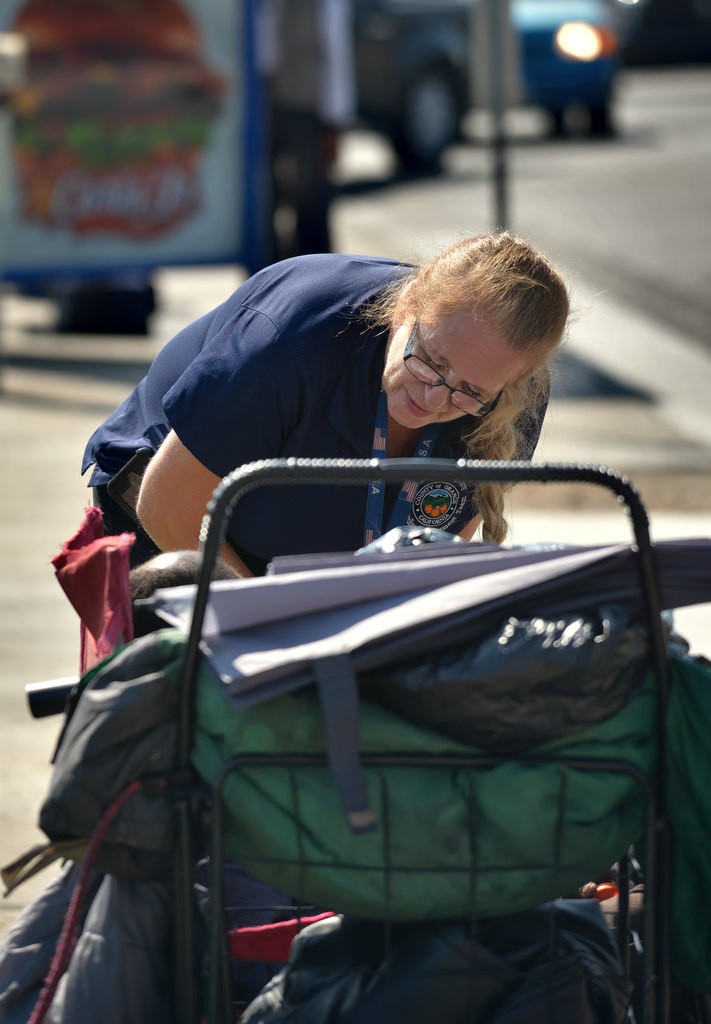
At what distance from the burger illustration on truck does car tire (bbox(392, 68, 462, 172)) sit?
655 cm

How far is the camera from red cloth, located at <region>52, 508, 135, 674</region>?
217cm

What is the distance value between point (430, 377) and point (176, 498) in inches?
18.3

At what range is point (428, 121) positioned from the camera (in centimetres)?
1574

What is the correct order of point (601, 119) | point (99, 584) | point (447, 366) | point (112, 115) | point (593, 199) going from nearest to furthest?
1. point (99, 584)
2. point (447, 366)
3. point (112, 115)
4. point (593, 199)
5. point (601, 119)

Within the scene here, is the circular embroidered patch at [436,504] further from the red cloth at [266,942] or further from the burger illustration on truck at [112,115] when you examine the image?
the burger illustration on truck at [112,115]

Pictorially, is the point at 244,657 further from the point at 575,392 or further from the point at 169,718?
the point at 575,392

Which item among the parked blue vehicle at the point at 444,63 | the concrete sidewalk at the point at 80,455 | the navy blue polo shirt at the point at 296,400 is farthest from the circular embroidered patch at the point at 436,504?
the parked blue vehicle at the point at 444,63

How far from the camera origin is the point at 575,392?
8.25 m

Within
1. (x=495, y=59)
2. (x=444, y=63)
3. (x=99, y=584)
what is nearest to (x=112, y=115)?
(x=495, y=59)

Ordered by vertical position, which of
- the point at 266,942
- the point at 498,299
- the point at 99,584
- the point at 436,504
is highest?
the point at 498,299

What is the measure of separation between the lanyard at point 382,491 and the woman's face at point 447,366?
0.05 m

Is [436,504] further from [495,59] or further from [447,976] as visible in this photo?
[495,59]

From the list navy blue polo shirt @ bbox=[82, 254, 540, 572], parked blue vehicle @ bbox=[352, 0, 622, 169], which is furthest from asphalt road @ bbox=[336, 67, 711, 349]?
navy blue polo shirt @ bbox=[82, 254, 540, 572]

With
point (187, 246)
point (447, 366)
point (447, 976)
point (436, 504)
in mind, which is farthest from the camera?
point (187, 246)
